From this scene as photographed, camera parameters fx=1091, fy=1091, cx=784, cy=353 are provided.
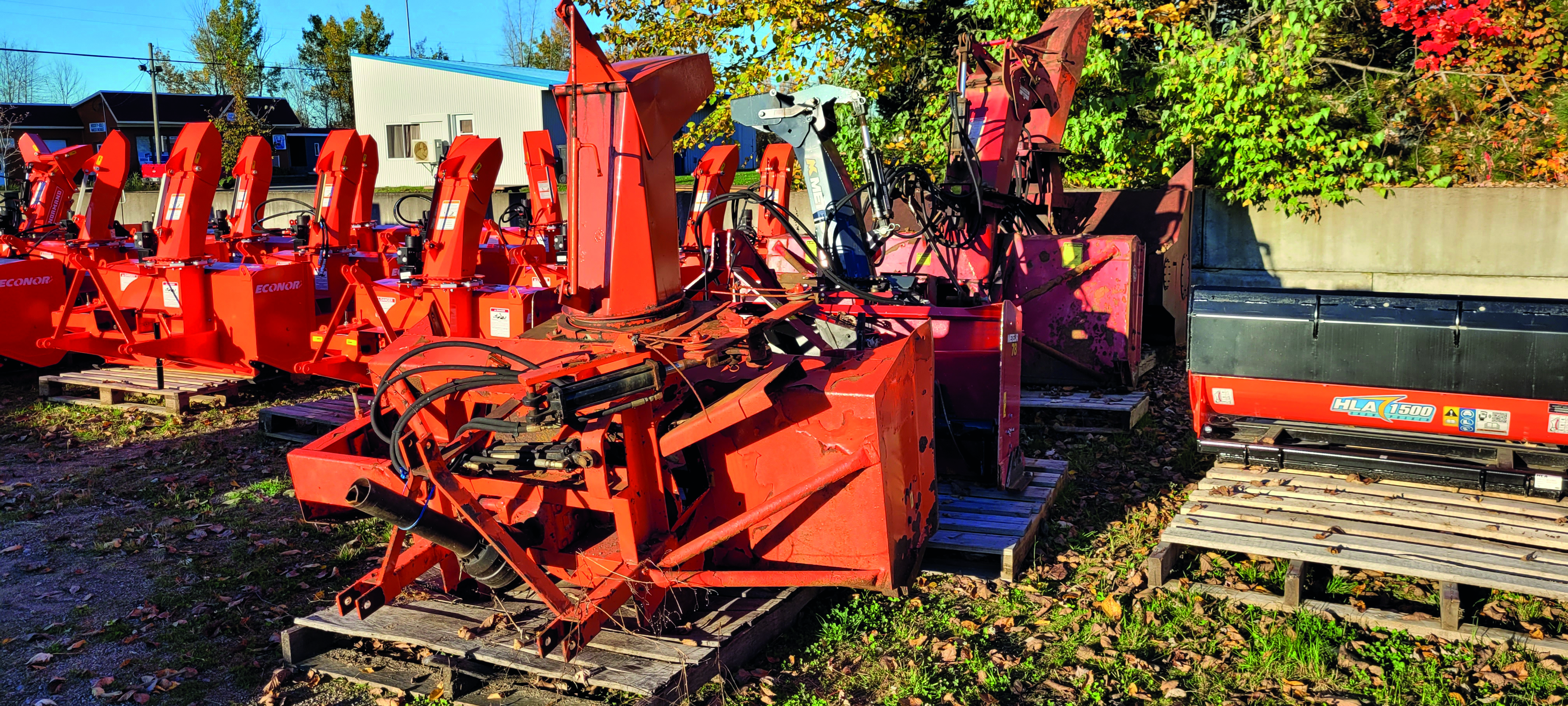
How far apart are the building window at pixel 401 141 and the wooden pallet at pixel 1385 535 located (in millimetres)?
29732

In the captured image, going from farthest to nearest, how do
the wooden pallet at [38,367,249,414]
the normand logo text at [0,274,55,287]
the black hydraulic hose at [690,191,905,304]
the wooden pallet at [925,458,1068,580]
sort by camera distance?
the normand logo text at [0,274,55,287]
the wooden pallet at [38,367,249,414]
the wooden pallet at [925,458,1068,580]
the black hydraulic hose at [690,191,905,304]

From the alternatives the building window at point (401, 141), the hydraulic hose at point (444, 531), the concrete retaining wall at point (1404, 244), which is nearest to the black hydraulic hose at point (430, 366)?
the hydraulic hose at point (444, 531)

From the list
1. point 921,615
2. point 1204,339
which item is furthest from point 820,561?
point 1204,339

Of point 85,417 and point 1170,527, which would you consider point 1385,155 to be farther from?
point 85,417

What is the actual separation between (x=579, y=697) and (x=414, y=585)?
122 centimetres

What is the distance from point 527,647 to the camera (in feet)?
13.5

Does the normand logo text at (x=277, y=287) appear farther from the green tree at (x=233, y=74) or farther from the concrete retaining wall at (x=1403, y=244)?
the green tree at (x=233, y=74)

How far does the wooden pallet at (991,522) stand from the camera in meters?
5.18

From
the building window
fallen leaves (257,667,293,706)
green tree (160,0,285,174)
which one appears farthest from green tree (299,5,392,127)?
fallen leaves (257,667,293,706)

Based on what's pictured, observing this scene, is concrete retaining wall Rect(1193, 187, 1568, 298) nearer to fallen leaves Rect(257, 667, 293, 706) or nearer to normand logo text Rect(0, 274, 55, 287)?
fallen leaves Rect(257, 667, 293, 706)

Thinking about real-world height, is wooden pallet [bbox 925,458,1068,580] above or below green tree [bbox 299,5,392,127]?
below

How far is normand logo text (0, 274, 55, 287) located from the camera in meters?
9.07

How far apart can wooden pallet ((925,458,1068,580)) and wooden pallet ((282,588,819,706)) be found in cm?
93

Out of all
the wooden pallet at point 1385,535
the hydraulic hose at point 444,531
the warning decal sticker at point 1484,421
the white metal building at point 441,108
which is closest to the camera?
the hydraulic hose at point 444,531
